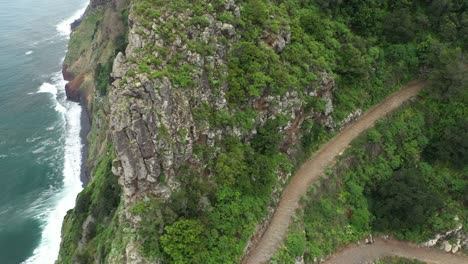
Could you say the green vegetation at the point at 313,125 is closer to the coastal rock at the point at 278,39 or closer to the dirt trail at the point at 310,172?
the coastal rock at the point at 278,39

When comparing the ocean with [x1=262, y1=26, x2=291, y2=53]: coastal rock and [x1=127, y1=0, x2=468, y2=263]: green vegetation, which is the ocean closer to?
[x1=127, y1=0, x2=468, y2=263]: green vegetation

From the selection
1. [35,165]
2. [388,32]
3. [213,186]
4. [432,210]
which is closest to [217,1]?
[213,186]

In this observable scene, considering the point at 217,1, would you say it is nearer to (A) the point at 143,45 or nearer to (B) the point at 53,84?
(A) the point at 143,45

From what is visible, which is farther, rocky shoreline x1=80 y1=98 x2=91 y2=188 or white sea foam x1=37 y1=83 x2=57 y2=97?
white sea foam x1=37 y1=83 x2=57 y2=97

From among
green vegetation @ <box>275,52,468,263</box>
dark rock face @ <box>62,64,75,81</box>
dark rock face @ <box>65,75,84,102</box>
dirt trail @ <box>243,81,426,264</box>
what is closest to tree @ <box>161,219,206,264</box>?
dirt trail @ <box>243,81,426,264</box>

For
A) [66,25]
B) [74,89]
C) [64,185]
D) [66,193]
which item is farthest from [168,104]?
[66,25]
